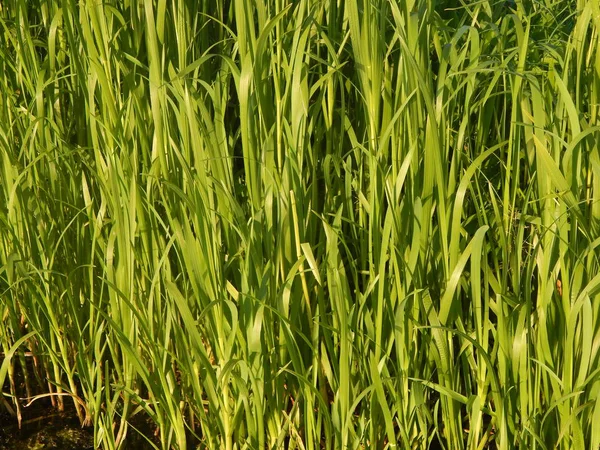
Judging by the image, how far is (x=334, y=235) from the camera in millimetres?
1395

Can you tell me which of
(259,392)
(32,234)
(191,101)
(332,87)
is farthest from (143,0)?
(259,392)

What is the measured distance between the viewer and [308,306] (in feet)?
5.13

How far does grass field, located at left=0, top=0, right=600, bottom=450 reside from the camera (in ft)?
4.51

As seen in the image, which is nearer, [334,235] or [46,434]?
[334,235]

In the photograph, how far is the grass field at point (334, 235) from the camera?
4.51 feet

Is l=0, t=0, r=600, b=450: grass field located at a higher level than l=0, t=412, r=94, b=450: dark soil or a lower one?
higher

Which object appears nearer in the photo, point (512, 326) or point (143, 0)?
point (512, 326)

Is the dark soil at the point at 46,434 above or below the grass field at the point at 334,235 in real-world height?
below

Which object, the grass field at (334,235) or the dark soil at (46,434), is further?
the dark soil at (46,434)

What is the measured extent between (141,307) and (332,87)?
1.91 feet

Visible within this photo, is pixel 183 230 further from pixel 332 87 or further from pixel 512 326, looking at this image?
pixel 512 326

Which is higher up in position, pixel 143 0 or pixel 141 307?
pixel 143 0

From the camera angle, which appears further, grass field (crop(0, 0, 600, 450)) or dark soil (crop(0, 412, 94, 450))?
dark soil (crop(0, 412, 94, 450))

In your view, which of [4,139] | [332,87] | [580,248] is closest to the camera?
[580,248]
